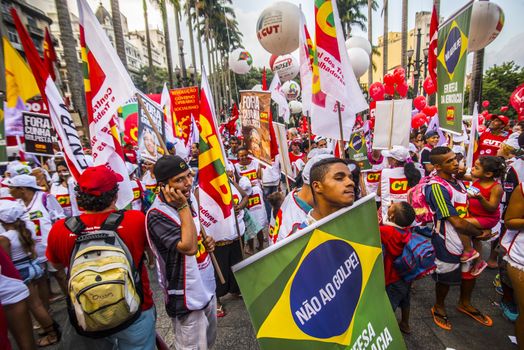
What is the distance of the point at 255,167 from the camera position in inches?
214

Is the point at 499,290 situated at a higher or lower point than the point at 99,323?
lower

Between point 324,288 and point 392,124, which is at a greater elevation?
point 392,124

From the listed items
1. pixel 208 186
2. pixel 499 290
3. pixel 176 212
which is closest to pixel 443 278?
pixel 499 290

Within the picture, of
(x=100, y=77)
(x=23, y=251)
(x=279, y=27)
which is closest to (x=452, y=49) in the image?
(x=100, y=77)

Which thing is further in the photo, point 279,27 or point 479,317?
point 279,27

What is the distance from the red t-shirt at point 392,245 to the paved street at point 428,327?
2.59 ft

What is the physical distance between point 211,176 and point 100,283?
1355mm

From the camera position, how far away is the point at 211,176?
109 inches

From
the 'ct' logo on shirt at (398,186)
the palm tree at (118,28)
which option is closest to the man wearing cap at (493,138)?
the 'ct' logo on shirt at (398,186)

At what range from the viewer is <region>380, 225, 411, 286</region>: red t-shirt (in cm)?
266

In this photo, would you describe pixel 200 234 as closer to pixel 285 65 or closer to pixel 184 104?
pixel 184 104

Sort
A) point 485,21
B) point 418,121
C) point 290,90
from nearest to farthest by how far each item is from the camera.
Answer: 1. point 485,21
2. point 418,121
3. point 290,90

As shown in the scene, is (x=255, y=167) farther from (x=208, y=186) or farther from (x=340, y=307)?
(x=340, y=307)

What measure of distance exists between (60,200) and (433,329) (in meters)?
5.61
